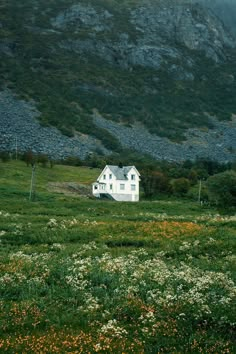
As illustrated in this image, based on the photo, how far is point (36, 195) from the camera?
69.3m

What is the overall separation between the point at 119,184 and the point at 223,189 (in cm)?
2676

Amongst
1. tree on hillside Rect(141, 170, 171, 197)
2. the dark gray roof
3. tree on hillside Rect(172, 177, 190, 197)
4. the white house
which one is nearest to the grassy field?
tree on hillside Rect(141, 170, 171, 197)

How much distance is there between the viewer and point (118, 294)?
53.7 ft

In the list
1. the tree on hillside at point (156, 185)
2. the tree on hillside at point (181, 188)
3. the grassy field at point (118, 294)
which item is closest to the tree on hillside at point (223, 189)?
the tree on hillside at point (181, 188)

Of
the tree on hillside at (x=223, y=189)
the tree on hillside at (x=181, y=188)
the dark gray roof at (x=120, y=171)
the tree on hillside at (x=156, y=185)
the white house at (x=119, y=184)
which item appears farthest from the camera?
the dark gray roof at (x=120, y=171)

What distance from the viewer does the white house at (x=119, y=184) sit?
98438 millimetres

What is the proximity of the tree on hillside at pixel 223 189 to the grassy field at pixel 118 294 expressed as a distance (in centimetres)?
4771

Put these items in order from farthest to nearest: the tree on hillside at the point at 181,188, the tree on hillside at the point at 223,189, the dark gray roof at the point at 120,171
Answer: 1. the dark gray roof at the point at 120,171
2. the tree on hillside at the point at 181,188
3. the tree on hillside at the point at 223,189

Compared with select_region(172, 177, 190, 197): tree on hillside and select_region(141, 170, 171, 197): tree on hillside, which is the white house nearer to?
select_region(141, 170, 171, 197): tree on hillside

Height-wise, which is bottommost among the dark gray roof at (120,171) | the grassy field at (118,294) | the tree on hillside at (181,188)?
the grassy field at (118,294)

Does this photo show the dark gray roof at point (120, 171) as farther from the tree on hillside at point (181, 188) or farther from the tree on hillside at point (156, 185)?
the tree on hillside at point (181, 188)

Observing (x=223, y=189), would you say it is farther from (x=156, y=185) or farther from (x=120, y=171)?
(x=120, y=171)

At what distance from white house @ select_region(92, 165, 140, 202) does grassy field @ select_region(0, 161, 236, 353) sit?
221ft

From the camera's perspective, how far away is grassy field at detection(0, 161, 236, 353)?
1274 cm
